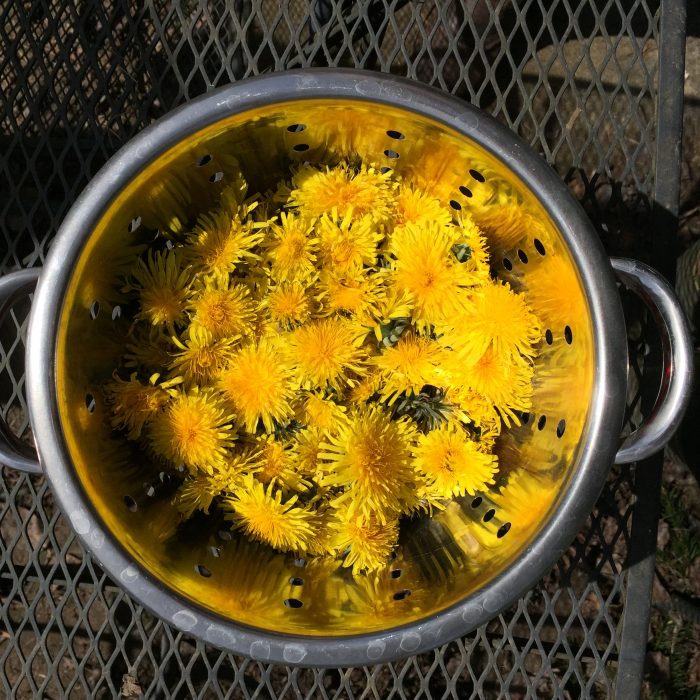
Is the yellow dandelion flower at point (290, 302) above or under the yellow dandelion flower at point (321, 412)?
above

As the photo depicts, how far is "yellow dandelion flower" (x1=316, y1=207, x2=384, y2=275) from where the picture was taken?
0.63 meters

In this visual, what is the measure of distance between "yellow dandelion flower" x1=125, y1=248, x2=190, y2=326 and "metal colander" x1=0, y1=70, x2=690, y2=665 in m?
0.02

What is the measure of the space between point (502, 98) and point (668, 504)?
0.77 metres

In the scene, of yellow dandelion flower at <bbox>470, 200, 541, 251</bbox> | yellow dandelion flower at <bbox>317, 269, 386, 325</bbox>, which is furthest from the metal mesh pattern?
yellow dandelion flower at <bbox>317, 269, 386, 325</bbox>

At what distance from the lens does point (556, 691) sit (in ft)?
2.39

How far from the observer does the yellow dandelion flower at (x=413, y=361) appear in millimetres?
647

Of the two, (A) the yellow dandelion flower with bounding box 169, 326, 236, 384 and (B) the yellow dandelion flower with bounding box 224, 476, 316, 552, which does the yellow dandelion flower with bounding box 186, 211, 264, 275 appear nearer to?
(A) the yellow dandelion flower with bounding box 169, 326, 236, 384

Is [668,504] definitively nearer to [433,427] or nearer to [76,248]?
[433,427]

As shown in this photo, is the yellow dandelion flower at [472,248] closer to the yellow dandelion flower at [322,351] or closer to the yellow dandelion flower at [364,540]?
the yellow dandelion flower at [322,351]

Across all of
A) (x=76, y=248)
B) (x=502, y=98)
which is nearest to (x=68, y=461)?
A: (x=76, y=248)

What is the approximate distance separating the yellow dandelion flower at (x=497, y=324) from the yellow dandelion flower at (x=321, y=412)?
0.13m

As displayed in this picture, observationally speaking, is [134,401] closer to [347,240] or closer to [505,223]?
[347,240]

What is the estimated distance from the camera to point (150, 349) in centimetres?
64

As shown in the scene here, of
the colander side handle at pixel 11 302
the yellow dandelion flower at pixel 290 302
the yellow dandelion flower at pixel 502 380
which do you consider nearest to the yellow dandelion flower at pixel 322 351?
the yellow dandelion flower at pixel 290 302
